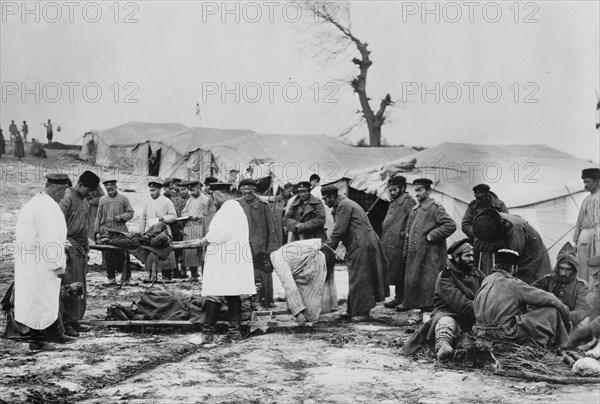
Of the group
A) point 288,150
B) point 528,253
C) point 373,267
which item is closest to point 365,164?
point 288,150

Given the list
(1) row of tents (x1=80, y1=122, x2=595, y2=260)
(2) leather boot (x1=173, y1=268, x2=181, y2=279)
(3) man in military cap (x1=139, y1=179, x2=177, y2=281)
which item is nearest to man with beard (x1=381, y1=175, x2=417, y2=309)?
(3) man in military cap (x1=139, y1=179, x2=177, y2=281)

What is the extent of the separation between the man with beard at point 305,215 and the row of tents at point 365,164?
16.5ft

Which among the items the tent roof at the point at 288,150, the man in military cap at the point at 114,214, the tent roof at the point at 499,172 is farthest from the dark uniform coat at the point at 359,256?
the tent roof at the point at 288,150

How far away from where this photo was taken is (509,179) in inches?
534

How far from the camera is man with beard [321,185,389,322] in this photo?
7832mm

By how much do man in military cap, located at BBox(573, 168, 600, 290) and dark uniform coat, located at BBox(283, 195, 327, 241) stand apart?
3.45m

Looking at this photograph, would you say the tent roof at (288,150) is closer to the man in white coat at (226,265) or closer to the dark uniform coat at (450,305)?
the man in white coat at (226,265)

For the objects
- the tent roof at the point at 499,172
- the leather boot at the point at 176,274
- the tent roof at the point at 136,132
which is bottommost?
the leather boot at the point at 176,274

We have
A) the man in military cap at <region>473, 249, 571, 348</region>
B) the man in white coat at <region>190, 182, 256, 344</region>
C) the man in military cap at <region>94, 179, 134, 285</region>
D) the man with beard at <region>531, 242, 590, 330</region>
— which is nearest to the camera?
the man in military cap at <region>473, 249, 571, 348</region>

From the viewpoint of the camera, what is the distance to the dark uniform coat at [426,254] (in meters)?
7.92

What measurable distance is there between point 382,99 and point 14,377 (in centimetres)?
2350

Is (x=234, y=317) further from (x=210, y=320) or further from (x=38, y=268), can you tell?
(x=38, y=268)

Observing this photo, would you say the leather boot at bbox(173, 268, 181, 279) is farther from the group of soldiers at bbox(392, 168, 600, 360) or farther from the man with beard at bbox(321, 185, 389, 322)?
the group of soldiers at bbox(392, 168, 600, 360)

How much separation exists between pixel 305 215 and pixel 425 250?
1.72m
